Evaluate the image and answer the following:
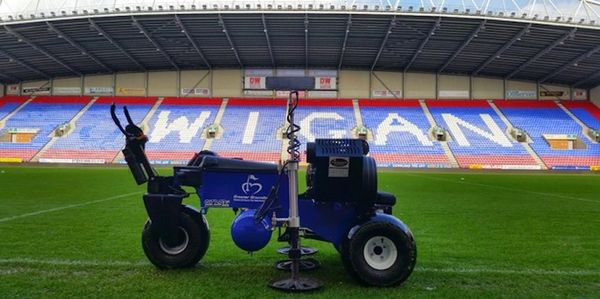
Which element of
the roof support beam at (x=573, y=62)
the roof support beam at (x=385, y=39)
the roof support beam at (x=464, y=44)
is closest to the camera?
the roof support beam at (x=464, y=44)

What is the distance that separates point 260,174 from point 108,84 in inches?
1820

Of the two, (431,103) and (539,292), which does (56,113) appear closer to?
(431,103)

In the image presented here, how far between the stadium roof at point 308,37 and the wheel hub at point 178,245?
1165 inches

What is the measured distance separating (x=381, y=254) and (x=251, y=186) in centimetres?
138

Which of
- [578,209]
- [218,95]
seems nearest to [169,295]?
[578,209]

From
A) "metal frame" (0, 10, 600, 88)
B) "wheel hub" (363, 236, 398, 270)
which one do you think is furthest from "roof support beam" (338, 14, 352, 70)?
"wheel hub" (363, 236, 398, 270)

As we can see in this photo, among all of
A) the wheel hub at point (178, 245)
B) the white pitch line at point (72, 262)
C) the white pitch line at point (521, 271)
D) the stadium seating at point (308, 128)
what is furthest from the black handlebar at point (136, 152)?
the stadium seating at point (308, 128)

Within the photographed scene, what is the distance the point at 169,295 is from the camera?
12.9 feet

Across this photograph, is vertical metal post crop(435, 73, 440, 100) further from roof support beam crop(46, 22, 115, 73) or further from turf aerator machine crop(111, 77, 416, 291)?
turf aerator machine crop(111, 77, 416, 291)

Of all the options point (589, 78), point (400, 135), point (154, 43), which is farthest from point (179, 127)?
point (589, 78)

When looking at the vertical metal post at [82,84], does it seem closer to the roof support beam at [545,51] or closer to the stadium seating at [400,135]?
the stadium seating at [400,135]

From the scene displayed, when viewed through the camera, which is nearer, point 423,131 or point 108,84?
point 423,131

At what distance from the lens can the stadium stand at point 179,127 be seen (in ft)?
124

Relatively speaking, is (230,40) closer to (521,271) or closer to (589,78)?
(589,78)
